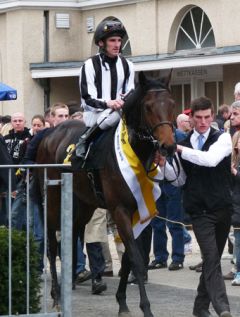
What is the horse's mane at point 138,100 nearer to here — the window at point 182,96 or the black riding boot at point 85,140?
the black riding boot at point 85,140

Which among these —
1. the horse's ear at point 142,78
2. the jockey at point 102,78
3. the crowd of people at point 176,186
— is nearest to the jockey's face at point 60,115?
the crowd of people at point 176,186

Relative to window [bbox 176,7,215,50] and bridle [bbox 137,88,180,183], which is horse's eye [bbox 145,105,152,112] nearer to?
bridle [bbox 137,88,180,183]

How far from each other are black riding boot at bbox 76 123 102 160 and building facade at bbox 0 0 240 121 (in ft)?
42.4

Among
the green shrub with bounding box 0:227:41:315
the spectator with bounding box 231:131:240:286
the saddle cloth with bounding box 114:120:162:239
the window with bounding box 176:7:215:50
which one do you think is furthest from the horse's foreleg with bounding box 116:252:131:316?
the window with bounding box 176:7:215:50

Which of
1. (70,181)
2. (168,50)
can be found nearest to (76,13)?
(168,50)

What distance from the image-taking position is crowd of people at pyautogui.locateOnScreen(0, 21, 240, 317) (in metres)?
10.4

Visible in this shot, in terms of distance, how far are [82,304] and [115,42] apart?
2721mm

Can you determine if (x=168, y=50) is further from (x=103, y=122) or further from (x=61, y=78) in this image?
(x=103, y=122)

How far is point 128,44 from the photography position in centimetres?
A: 2850

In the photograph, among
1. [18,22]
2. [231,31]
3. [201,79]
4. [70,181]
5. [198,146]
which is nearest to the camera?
[70,181]

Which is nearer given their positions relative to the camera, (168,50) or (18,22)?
(168,50)

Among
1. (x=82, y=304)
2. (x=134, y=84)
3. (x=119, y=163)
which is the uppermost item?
(x=134, y=84)

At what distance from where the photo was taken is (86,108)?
11.8 metres

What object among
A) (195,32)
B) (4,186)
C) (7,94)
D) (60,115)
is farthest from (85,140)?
(195,32)
